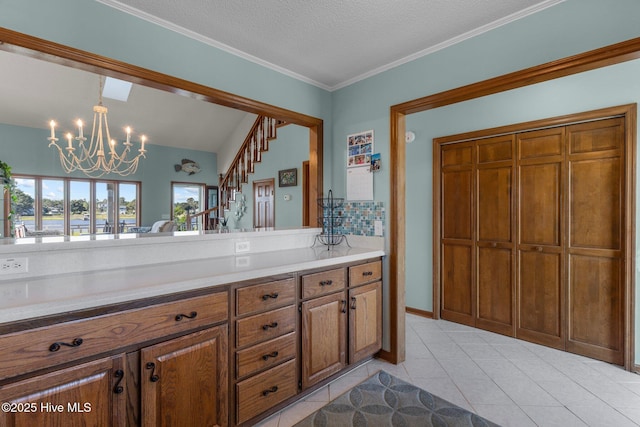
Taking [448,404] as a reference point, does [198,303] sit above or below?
above

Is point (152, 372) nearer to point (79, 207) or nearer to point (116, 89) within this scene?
point (116, 89)

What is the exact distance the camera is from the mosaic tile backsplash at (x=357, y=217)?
277cm

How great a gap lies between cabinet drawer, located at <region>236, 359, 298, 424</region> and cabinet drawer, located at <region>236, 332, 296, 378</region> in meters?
0.04

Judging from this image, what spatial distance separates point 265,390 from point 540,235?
9.23 feet

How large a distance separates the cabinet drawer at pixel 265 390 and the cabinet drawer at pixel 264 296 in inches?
15.5

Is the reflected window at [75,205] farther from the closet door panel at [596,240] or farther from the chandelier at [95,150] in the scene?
the closet door panel at [596,240]

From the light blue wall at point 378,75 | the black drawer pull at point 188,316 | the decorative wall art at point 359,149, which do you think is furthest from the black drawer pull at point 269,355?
the decorative wall art at point 359,149

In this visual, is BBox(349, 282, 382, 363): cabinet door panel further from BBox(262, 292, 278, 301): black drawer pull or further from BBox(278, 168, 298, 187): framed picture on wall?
BBox(278, 168, 298, 187): framed picture on wall

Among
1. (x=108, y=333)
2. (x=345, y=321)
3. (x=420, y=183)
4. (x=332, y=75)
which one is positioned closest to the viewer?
(x=108, y=333)

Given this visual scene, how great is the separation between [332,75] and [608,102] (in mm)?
2301

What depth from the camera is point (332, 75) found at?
9.33ft

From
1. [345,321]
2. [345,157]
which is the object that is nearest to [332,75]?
[345,157]

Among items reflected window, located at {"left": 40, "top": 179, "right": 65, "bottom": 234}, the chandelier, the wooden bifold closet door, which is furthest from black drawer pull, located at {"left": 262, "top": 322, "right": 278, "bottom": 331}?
reflected window, located at {"left": 40, "top": 179, "right": 65, "bottom": 234}

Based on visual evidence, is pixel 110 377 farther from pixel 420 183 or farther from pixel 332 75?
pixel 420 183
